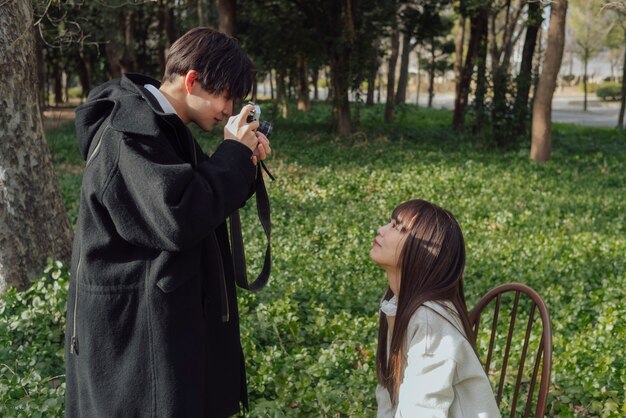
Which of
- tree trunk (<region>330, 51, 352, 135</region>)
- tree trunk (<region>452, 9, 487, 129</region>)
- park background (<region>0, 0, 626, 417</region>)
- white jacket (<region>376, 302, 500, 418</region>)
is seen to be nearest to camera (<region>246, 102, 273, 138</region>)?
white jacket (<region>376, 302, 500, 418</region>)

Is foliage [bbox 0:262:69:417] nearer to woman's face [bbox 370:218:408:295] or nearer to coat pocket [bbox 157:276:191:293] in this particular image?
coat pocket [bbox 157:276:191:293]

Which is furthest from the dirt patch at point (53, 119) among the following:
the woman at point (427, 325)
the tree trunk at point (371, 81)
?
the tree trunk at point (371, 81)

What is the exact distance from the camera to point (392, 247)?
8.12 ft

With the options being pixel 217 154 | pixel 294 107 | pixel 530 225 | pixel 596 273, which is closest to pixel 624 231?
pixel 530 225

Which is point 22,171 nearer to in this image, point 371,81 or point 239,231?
point 239,231

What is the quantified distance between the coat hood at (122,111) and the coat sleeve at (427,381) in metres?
1.00

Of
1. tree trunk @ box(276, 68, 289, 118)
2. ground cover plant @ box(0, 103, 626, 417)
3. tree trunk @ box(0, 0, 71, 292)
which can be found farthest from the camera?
tree trunk @ box(276, 68, 289, 118)

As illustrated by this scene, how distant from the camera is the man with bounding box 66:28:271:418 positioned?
6.50 ft

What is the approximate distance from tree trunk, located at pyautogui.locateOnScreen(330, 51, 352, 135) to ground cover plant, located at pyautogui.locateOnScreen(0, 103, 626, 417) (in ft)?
9.85

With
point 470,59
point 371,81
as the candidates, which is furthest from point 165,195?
point 371,81

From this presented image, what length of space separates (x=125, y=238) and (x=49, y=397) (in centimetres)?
198

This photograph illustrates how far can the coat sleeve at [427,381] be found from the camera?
2.19 m

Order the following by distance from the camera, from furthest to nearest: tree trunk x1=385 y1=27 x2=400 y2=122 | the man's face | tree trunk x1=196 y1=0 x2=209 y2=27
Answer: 1. tree trunk x1=385 y1=27 x2=400 y2=122
2. tree trunk x1=196 y1=0 x2=209 y2=27
3. the man's face

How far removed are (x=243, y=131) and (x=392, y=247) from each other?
2.18 feet
